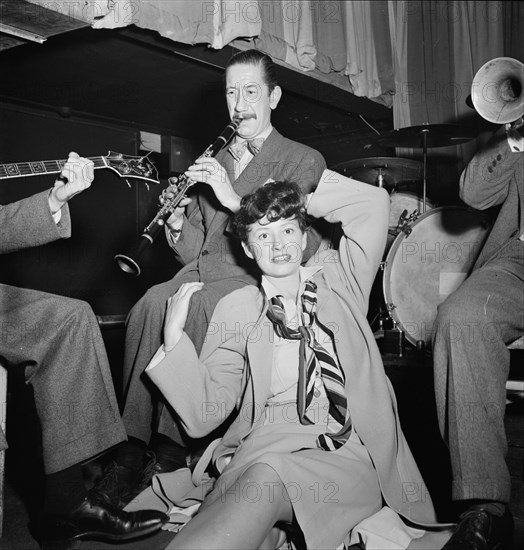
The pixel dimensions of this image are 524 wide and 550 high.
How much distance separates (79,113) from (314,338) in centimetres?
357

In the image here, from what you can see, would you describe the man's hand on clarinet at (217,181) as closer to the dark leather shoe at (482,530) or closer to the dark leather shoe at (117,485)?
the dark leather shoe at (117,485)

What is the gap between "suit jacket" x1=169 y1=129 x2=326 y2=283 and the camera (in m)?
2.47

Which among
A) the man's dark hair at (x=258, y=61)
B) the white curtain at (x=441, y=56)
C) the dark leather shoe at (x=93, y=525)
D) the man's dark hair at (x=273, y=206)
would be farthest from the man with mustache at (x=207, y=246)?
the white curtain at (x=441, y=56)

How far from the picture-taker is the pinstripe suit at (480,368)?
5.57 feet

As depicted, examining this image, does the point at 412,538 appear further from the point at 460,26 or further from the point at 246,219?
the point at 460,26

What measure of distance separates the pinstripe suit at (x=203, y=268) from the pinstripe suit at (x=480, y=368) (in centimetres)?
70

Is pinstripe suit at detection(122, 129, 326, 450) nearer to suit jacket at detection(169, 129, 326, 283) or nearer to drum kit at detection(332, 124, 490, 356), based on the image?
suit jacket at detection(169, 129, 326, 283)

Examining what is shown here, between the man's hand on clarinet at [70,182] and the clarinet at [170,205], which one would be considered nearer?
the man's hand on clarinet at [70,182]

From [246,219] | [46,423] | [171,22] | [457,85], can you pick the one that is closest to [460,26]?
[457,85]

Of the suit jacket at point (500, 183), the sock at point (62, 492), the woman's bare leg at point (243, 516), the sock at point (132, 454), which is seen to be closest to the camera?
the woman's bare leg at point (243, 516)

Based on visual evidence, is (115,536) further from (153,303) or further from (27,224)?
(27,224)

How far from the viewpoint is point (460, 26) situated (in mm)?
4508

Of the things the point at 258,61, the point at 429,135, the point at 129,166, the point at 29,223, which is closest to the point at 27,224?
the point at 29,223

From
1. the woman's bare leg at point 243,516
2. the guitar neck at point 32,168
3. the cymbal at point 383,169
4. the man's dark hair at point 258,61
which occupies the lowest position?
the woman's bare leg at point 243,516
